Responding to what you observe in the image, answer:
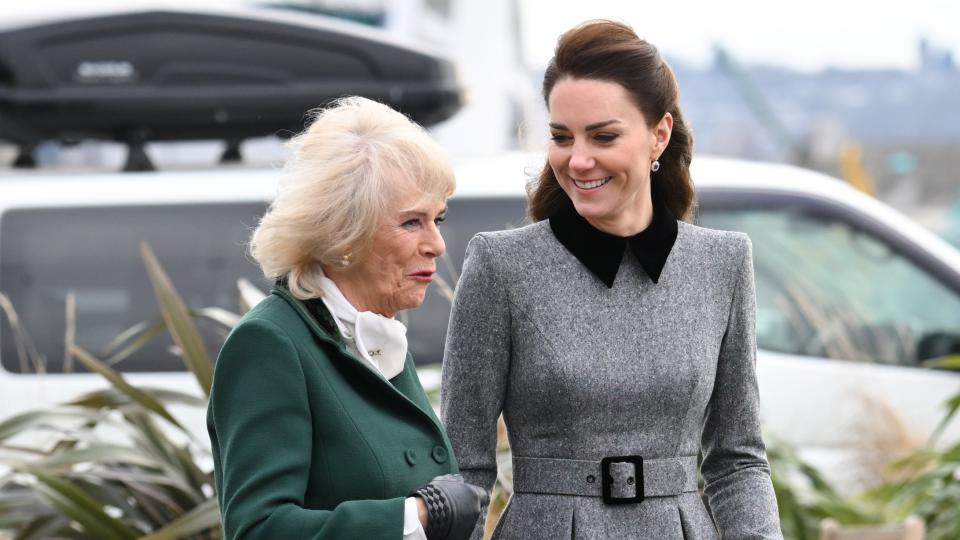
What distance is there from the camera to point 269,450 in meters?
1.82

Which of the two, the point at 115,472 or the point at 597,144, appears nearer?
A: the point at 597,144

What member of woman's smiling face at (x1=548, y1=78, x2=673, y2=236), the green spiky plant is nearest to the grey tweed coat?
woman's smiling face at (x1=548, y1=78, x2=673, y2=236)

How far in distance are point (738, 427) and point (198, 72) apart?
386 cm

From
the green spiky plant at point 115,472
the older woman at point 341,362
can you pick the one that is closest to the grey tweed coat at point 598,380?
the older woman at point 341,362

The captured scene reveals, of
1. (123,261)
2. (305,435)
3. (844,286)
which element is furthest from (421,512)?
(844,286)

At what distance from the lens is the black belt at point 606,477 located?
7.38ft

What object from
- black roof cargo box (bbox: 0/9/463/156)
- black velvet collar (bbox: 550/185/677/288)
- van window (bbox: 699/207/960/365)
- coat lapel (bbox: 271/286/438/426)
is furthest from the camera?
van window (bbox: 699/207/960/365)

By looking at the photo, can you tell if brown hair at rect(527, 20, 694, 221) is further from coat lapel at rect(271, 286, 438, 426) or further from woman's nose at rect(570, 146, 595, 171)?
coat lapel at rect(271, 286, 438, 426)

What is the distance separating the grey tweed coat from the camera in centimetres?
225

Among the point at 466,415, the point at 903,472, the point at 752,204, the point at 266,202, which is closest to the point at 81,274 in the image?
the point at 266,202

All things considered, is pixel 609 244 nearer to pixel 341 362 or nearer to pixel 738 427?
pixel 738 427

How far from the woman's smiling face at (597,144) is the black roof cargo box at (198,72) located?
343 centimetres

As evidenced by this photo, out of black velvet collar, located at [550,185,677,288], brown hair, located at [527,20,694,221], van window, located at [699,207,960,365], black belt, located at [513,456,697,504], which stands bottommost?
van window, located at [699,207,960,365]

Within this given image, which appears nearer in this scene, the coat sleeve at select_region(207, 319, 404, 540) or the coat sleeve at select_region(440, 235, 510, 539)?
the coat sleeve at select_region(207, 319, 404, 540)
